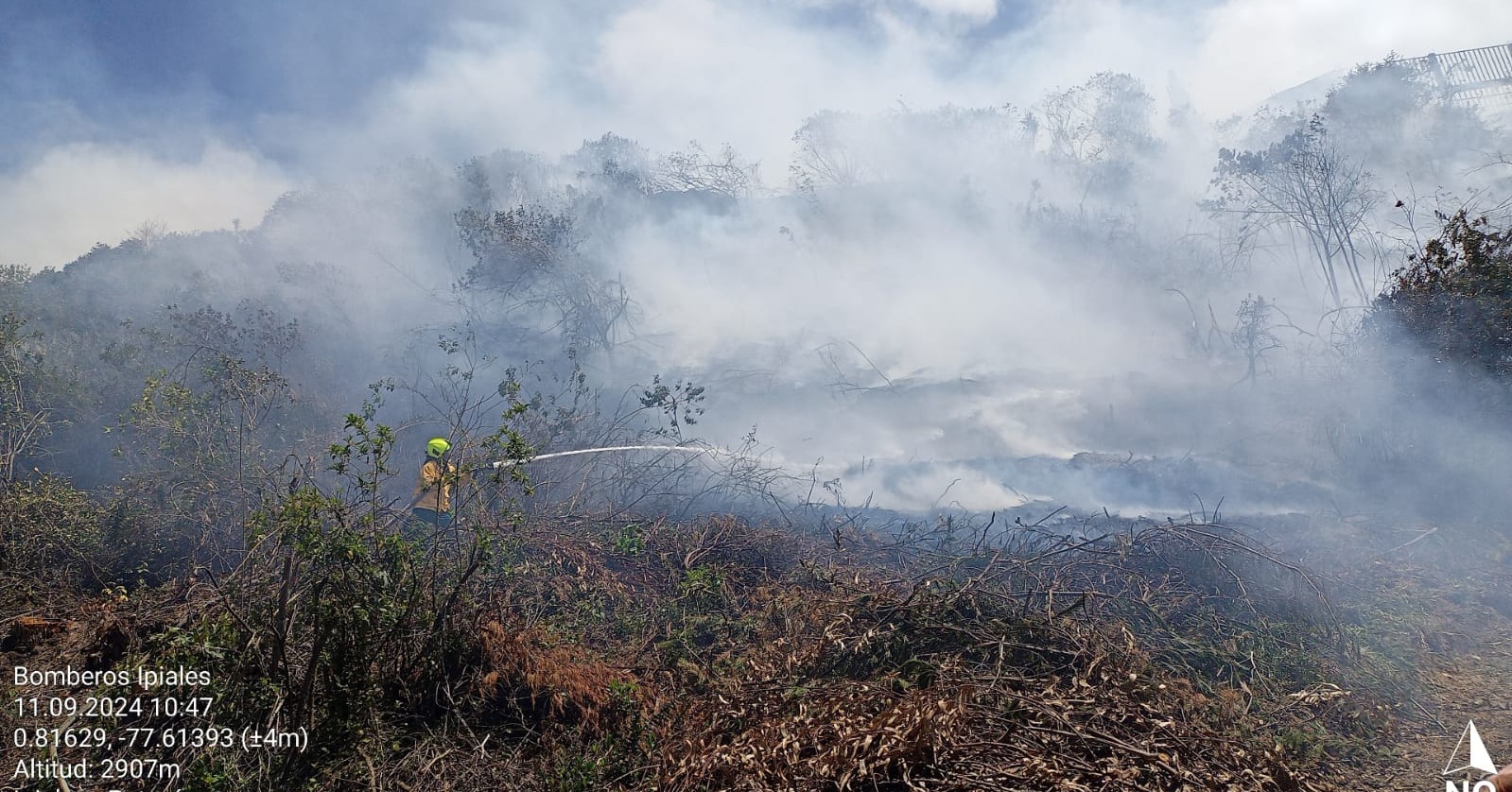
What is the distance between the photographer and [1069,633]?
547 centimetres

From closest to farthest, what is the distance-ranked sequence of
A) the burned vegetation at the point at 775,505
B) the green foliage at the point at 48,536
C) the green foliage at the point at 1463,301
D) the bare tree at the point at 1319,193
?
the burned vegetation at the point at 775,505 < the green foliage at the point at 48,536 < the green foliage at the point at 1463,301 < the bare tree at the point at 1319,193

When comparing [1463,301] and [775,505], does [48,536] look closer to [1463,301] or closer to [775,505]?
[775,505]

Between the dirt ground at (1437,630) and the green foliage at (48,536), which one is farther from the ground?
the green foliage at (48,536)

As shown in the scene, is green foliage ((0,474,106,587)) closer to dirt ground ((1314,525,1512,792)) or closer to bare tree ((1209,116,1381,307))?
dirt ground ((1314,525,1512,792))

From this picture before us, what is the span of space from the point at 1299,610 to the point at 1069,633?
3.23m

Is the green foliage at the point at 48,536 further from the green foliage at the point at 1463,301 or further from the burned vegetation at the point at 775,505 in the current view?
the green foliage at the point at 1463,301

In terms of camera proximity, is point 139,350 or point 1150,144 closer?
point 139,350

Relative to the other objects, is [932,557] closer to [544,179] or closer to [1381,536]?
[1381,536]

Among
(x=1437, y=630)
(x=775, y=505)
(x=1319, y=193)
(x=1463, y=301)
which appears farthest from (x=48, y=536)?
(x=1319, y=193)

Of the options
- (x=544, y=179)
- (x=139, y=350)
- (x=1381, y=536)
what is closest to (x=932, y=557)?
(x=1381, y=536)

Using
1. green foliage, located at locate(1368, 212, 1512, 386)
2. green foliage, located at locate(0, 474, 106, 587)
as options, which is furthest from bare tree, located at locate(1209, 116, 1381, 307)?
green foliage, located at locate(0, 474, 106, 587)

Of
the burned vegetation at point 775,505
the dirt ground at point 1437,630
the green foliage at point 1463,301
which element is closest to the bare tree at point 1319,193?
the burned vegetation at point 775,505

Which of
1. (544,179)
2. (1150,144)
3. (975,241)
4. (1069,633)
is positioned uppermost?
(544,179)

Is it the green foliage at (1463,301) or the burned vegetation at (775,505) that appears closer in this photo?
the burned vegetation at (775,505)
